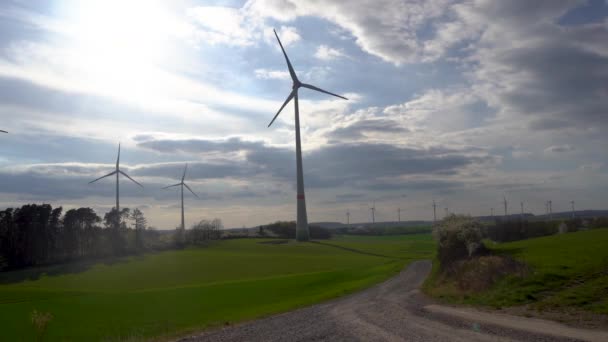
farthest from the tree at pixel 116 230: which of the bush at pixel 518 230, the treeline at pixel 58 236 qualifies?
the bush at pixel 518 230

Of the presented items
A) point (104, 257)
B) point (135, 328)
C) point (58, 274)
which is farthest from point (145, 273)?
point (135, 328)

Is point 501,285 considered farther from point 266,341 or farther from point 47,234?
point 47,234

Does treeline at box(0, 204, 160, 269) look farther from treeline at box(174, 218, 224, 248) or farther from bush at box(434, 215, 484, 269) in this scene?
bush at box(434, 215, 484, 269)

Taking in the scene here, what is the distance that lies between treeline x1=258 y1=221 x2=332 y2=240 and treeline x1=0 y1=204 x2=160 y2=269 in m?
50.1

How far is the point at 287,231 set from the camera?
556 ft

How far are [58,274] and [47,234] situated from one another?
102ft

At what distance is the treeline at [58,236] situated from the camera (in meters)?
104

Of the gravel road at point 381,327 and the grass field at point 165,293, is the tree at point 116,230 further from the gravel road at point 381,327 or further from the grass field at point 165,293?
the gravel road at point 381,327

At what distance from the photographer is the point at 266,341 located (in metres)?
17.6

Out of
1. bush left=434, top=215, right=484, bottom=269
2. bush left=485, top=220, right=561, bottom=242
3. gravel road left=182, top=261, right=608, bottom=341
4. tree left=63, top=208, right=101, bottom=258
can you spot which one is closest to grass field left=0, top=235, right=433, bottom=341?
gravel road left=182, top=261, right=608, bottom=341

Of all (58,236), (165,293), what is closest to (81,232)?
(58,236)

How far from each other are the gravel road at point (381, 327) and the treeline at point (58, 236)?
92743 mm

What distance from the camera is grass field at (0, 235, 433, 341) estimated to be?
30.7 metres

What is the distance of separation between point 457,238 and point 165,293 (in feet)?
101
